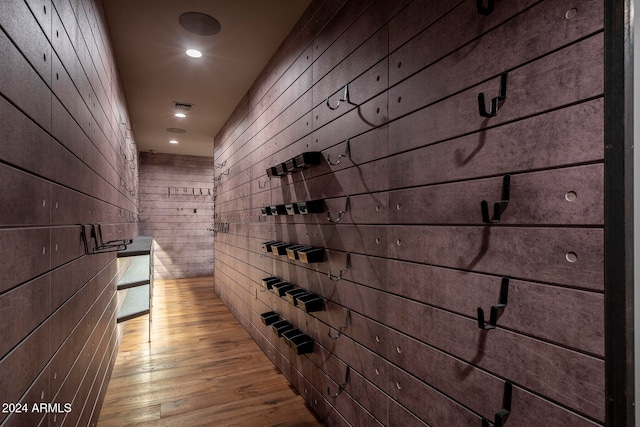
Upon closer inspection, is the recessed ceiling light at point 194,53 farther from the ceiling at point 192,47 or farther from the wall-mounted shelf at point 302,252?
the wall-mounted shelf at point 302,252

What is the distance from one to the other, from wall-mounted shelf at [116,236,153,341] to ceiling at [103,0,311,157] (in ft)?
6.13

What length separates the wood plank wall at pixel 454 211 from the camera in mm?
866

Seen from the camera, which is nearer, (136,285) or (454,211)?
(454,211)

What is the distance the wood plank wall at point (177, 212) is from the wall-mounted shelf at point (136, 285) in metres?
3.60

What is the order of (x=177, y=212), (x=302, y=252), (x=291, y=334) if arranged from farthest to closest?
1. (x=177, y=212)
2. (x=291, y=334)
3. (x=302, y=252)

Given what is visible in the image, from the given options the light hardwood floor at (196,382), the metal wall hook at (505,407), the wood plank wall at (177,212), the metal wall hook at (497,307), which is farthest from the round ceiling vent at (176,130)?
the metal wall hook at (505,407)

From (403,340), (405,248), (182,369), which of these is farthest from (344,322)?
(182,369)

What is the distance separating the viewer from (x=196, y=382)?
2738 mm

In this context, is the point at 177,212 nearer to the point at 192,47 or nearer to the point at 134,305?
the point at 134,305

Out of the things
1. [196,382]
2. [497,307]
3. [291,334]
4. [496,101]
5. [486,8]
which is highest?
[486,8]

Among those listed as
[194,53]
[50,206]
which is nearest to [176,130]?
Answer: [194,53]

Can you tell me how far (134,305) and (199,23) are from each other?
2772 millimetres

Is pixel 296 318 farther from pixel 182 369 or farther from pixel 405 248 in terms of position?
pixel 405 248

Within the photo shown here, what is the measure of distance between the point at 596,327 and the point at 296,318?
2138mm
